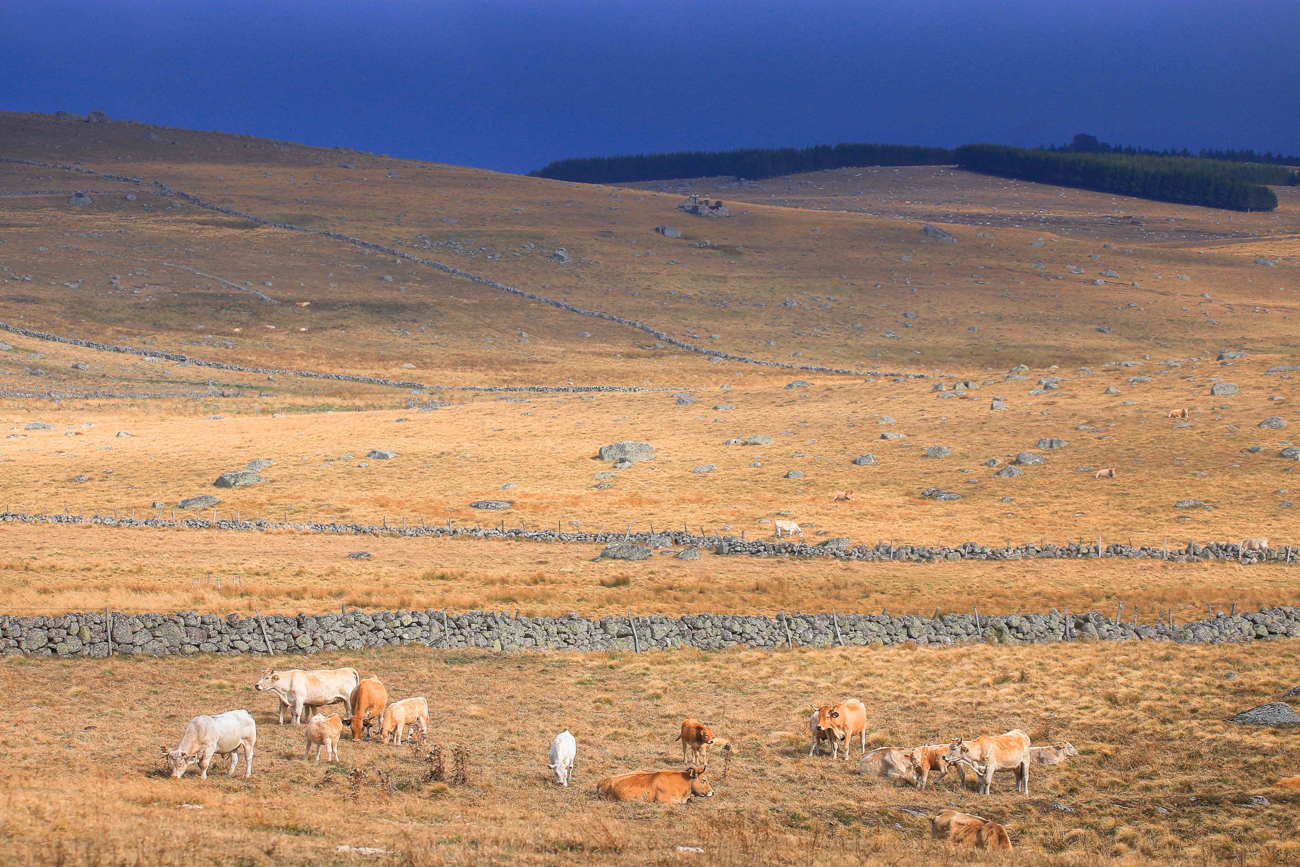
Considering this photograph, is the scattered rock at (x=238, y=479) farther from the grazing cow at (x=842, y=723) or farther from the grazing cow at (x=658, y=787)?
the grazing cow at (x=658, y=787)

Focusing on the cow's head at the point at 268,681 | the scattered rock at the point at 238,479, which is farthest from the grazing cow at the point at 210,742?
the scattered rock at the point at 238,479

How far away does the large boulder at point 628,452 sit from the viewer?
56750mm

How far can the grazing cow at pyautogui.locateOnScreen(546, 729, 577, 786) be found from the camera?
53.4 ft

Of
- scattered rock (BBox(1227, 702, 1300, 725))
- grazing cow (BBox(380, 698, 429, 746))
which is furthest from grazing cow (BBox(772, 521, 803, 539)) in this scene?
grazing cow (BBox(380, 698, 429, 746))

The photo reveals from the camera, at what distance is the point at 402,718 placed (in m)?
18.6

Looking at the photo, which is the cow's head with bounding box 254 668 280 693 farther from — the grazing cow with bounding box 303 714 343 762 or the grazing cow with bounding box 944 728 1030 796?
the grazing cow with bounding box 944 728 1030 796

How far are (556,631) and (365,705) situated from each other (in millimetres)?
9025

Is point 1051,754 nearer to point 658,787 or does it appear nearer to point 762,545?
point 658,787

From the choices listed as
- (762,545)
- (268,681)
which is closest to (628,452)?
(762,545)

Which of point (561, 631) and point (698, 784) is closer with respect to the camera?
point (698, 784)

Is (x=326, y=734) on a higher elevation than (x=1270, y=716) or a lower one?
higher

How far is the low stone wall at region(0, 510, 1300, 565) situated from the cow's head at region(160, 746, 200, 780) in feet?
81.6

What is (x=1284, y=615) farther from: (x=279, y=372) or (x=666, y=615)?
(x=279, y=372)

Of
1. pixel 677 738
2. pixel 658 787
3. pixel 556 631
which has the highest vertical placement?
pixel 658 787
